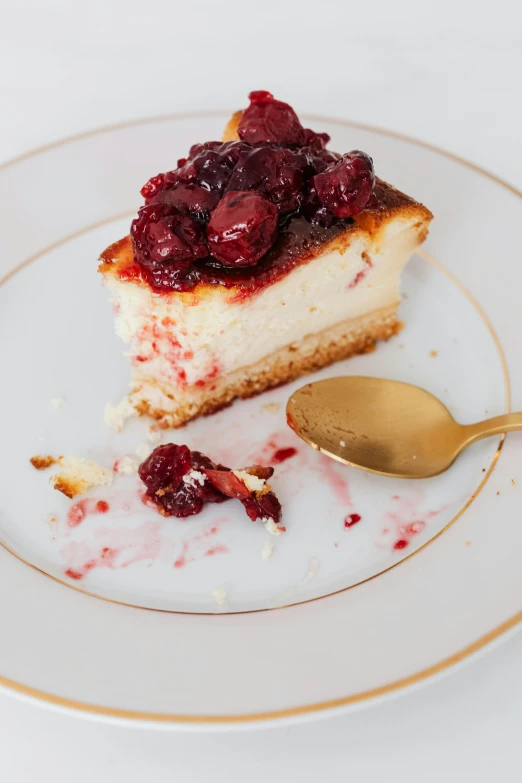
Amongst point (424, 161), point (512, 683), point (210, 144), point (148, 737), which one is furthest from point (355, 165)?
Answer: point (148, 737)

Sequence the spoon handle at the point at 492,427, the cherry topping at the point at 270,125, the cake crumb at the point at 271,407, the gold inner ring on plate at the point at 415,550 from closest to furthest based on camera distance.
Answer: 1. the gold inner ring on plate at the point at 415,550
2. the spoon handle at the point at 492,427
3. the cherry topping at the point at 270,125
4. the cake crumb at the point at 271,407

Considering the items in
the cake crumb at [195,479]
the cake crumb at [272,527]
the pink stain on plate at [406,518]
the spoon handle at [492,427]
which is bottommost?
the cake crumb at [272,527]

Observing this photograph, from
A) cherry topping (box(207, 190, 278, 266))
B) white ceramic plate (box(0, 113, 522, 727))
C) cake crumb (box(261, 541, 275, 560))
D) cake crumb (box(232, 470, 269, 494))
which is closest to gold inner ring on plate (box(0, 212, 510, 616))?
white ceramic plate (box(0, 113, 522, 727))

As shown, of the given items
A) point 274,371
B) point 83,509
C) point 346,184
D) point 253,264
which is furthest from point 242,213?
point 83,509

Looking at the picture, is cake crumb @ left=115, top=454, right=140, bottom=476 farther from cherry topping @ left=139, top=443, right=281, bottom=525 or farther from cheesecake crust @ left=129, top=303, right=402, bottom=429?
cheesecake crust @ left=129, top=303, right=402, bottom=429

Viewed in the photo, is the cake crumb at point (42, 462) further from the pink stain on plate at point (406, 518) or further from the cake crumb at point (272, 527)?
the pink stain on plate at point (406, 518)

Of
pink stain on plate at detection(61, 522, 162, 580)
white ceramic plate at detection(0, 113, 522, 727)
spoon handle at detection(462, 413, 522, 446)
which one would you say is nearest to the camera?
white ceramic plate at detection(0, 113, 522, 727)

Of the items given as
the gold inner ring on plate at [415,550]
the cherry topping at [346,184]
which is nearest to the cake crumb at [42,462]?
the gold inner ring on plate at [415,550]

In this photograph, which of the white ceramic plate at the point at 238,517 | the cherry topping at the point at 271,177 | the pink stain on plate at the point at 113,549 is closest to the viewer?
the white ceramic plate at the point at 238,517
